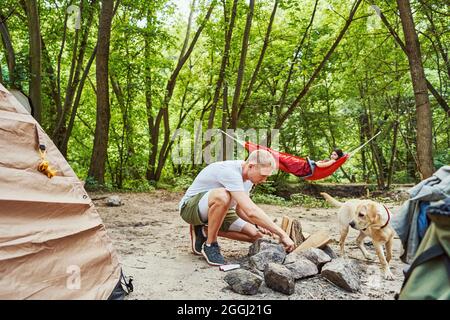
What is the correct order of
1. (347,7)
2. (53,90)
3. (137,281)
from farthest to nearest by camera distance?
(347,7) → (53,90) → (137,281)

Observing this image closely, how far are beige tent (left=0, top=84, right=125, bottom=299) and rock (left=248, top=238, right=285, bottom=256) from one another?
1.23 meters

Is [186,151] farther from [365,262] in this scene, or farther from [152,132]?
[365,262]

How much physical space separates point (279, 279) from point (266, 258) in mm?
440

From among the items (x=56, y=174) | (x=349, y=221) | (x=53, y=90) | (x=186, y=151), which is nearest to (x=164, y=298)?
(x=56, y=174)

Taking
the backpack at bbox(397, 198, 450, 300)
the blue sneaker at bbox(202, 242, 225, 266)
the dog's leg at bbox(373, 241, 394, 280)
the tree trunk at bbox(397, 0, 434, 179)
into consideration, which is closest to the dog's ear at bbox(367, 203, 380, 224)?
the dog's leg at bbox(373, 241, 394, 280)

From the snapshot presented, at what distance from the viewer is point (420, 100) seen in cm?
539

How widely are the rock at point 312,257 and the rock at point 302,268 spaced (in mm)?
66

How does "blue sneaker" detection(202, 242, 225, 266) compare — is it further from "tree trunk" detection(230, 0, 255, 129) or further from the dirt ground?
"tree trunk" detection(230, 0, 255, 129)

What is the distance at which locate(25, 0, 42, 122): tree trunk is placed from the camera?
718cm

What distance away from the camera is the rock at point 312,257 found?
9.51ft

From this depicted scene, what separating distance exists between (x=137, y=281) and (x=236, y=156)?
11.3 meters

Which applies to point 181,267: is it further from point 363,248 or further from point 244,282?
point 363,248

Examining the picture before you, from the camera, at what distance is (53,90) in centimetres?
985

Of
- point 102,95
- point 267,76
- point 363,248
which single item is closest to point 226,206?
point 363,248
